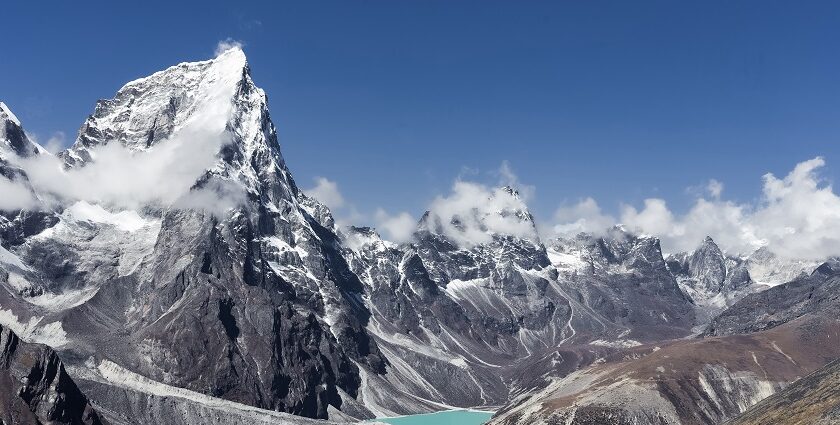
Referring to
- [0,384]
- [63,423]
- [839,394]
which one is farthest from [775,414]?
[0,384]

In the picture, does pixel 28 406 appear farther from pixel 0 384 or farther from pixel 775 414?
pixel 775 414

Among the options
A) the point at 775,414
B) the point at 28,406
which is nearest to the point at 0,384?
the point at 28,406

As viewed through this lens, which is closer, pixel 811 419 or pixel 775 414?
pixel 811 419

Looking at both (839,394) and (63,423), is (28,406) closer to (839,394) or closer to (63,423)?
(63,423)

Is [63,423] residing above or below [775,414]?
above

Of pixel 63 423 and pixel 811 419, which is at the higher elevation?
pixel 63 423

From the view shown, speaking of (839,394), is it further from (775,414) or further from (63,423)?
(63,423)

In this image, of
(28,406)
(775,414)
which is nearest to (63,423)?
(28,406)
